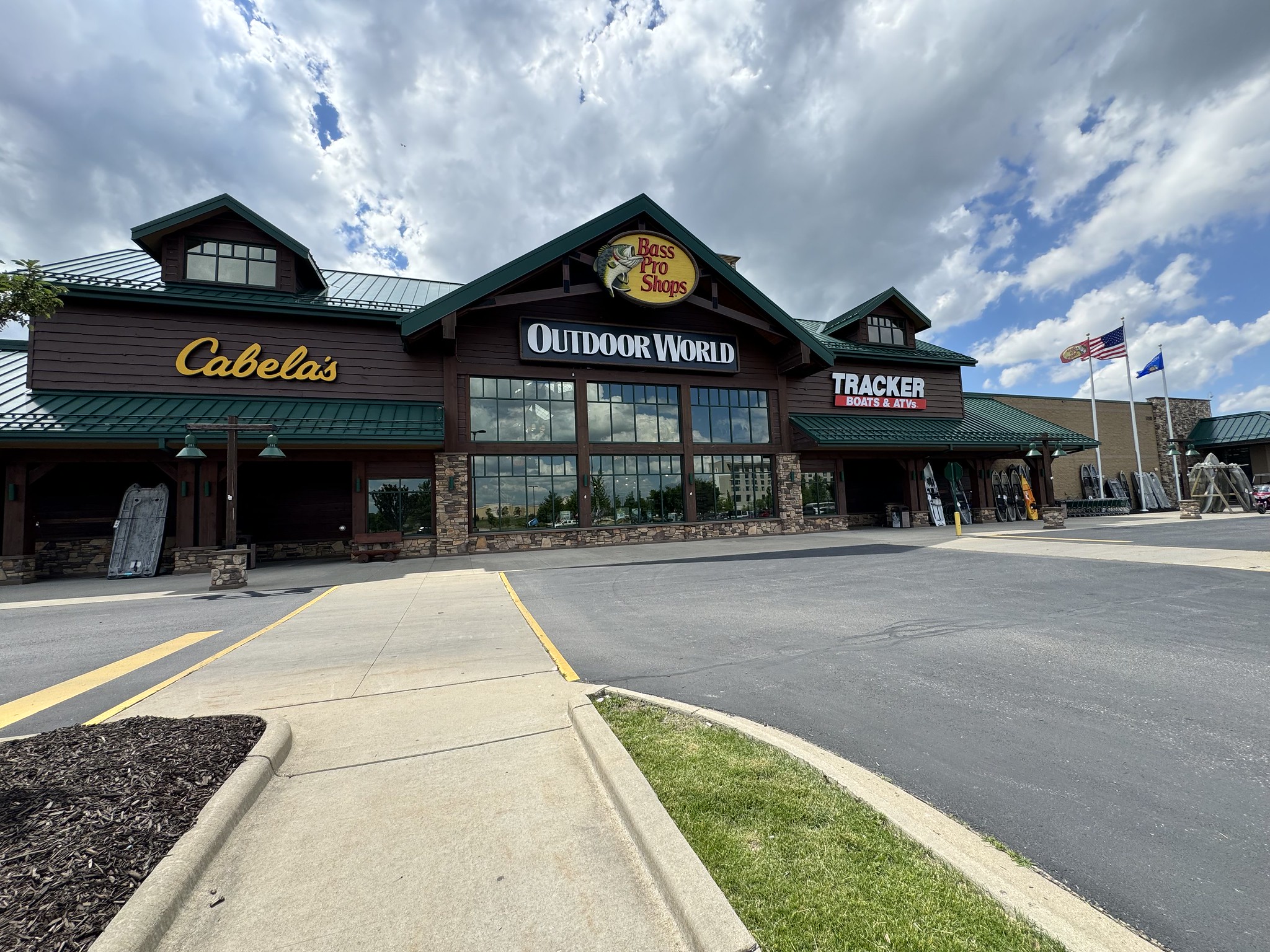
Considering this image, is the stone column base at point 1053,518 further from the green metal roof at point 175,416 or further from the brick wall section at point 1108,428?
the green metal roof at point 175,416

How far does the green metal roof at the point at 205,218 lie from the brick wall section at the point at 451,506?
30.3ft

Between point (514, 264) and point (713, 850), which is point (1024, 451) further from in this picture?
point (713, 850)

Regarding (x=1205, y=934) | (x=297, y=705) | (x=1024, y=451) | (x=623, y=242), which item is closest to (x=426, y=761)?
(x=297, y=705)

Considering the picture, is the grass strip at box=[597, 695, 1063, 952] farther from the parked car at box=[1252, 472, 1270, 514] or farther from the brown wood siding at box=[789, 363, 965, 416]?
the parked car at box=[1252, 472, 1270, 514]

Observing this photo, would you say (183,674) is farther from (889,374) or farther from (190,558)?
(889,374)

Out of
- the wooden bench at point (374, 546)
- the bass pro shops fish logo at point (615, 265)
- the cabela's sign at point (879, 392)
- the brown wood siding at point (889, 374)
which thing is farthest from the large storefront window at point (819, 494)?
the wooden bench at point (374, 546)

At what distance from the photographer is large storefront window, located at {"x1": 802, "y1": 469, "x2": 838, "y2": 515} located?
2505 centimetres

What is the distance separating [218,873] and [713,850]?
7.62ft

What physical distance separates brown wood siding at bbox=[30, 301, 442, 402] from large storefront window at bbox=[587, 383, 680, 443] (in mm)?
6027

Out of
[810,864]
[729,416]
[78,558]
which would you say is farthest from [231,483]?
[729,416]

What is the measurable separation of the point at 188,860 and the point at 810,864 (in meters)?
2.80

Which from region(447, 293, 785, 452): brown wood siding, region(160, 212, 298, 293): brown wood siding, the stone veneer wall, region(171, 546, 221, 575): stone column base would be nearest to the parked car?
region(447, 293, 785, 452): brown wood siding

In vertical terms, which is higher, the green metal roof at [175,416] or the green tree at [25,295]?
the green metal roof at [175,416]

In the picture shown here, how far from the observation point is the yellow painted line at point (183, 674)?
4574 millimetres
